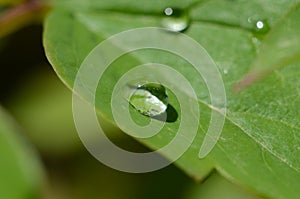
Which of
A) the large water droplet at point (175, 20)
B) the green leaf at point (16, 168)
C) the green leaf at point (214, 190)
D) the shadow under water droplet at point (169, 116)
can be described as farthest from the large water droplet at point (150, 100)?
the green leaf at point (214, 190)

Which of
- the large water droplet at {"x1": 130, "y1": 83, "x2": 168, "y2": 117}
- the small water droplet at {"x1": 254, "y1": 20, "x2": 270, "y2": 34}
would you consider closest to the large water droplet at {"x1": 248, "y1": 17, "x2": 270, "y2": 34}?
the small water droplet at {"x1": 254, "y1": 20, "x2": 270, "y2": 34}

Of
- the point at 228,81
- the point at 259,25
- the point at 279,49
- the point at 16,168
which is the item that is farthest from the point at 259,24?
the point at 16,168

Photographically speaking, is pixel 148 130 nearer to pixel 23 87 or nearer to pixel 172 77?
pixel 172 77

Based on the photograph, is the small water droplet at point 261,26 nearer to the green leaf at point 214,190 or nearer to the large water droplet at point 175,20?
the large water droplet at point 175,20

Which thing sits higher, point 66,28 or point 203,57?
point 66,28

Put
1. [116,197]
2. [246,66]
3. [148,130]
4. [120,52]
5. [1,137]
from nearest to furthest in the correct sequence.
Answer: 1. [148,130]
2. [246,66]
3. [120,52]
4. [1,137]
5. [116,197]

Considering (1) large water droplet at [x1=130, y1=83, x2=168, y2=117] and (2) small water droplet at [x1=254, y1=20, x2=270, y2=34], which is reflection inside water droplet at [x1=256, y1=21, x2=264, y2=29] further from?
(1) large water droplet at [x1=130, y1=83, x2=168, y2=117]

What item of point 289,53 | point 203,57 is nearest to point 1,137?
point 203,57
